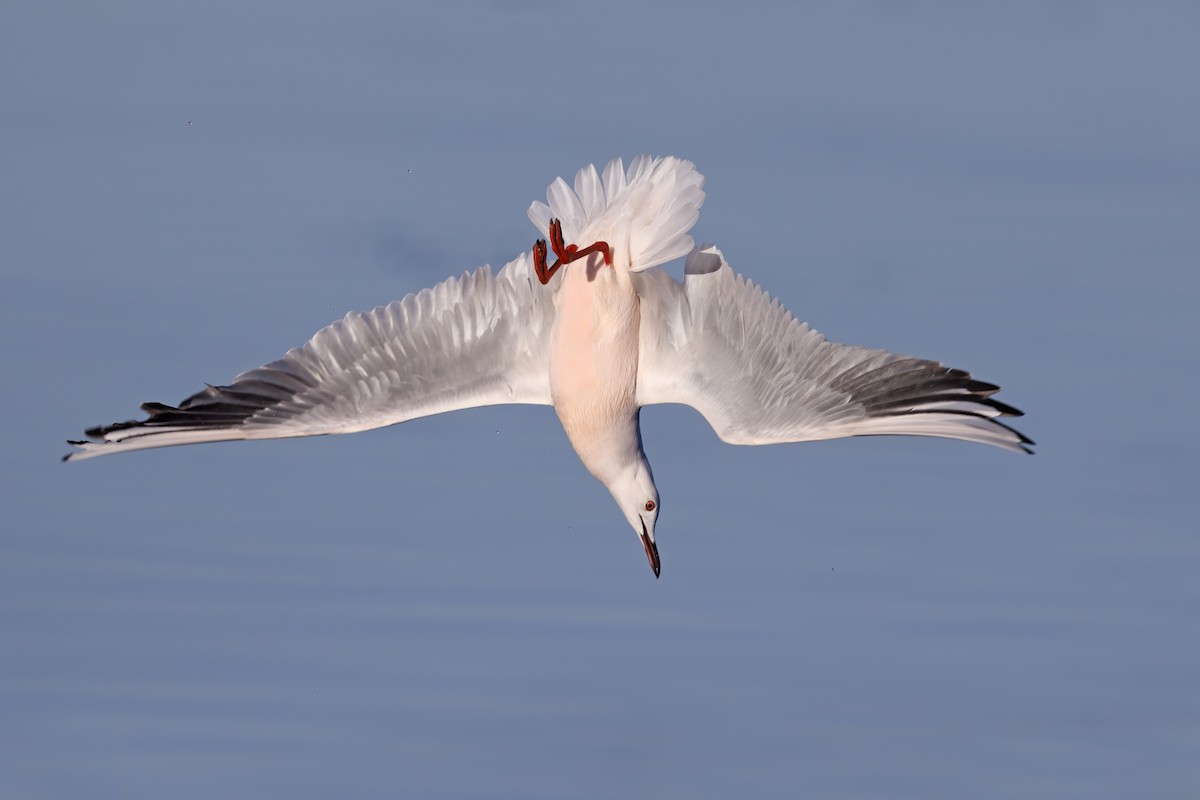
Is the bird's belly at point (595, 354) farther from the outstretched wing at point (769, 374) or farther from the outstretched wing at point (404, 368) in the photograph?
the outstretched wing at point (404, 368)

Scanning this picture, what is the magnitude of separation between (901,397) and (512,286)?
9.80ft

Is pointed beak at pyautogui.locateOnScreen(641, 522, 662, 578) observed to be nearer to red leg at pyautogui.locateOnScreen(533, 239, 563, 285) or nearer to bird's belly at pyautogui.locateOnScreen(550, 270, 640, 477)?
bird's belly at pyautogui.locateOnScreen(550, 270, 640, 477)

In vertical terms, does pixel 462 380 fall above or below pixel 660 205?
below

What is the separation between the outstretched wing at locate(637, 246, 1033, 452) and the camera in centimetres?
1388

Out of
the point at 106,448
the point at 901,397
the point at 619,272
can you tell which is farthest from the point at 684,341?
the point at 106,448

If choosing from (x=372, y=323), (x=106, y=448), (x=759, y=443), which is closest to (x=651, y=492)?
(x=759, y=443)

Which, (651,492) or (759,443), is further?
(651,492)

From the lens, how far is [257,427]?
14930mm

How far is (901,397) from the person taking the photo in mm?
14008

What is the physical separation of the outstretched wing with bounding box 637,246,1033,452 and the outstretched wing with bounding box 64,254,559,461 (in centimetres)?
97

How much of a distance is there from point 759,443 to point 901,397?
3.30 ft

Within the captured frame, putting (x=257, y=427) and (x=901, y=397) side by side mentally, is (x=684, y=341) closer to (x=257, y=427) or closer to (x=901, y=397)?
(x=901, y=397)

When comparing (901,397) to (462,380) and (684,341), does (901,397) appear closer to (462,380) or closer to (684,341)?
(684,341)

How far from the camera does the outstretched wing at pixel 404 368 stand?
1491cm
